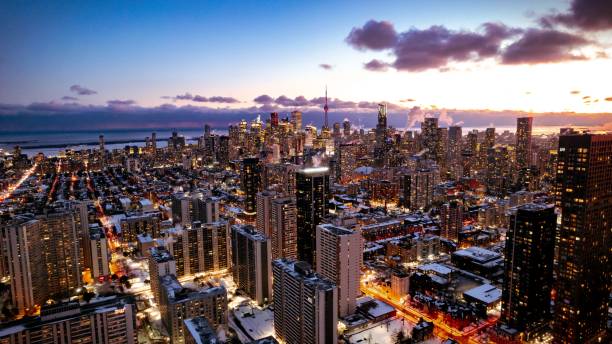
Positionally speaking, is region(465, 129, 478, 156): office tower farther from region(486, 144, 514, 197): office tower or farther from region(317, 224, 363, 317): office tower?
region(317, 224, 363, 317): office tower

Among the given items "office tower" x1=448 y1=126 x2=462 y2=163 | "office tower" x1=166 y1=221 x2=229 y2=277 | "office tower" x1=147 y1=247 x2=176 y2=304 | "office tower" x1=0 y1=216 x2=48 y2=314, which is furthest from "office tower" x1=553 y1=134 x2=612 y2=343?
"office tower" x1=448 y1=126 x2=462 y2=163

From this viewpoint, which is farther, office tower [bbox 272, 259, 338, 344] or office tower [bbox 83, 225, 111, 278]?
office tower [bbox 83, 225, 111, 278]

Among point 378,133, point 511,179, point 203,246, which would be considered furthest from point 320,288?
point 378,133

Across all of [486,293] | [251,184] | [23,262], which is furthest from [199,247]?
[486,293]

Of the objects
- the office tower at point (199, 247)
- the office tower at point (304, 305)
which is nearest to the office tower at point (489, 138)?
the office tower at point (199, 247)

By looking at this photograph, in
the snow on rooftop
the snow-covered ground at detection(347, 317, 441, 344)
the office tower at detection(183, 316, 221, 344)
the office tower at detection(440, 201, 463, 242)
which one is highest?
the office tower at detection(183, 316, 221, 344)

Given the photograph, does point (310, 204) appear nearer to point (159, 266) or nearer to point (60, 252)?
point (159, 266)
